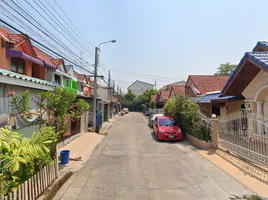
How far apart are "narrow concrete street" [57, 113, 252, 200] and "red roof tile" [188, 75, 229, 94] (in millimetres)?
13315

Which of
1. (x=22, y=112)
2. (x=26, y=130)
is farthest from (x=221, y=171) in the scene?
(x=26, y=130)

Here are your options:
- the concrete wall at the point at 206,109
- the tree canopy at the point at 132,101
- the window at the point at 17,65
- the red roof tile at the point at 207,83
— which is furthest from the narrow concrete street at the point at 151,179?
the tree canopy at the point at 132,101

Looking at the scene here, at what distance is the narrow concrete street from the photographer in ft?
17.0

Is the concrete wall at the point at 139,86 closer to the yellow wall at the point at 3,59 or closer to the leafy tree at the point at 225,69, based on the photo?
the leafy tree at the point at 225,69

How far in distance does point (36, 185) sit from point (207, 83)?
68.8 ft

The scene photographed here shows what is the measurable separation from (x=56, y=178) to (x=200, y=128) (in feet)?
26.9

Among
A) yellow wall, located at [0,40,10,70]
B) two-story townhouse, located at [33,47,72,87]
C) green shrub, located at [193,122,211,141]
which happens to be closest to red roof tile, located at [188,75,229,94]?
green shrub, located at [193,122,211,141]

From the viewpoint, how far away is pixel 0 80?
17.1 feet

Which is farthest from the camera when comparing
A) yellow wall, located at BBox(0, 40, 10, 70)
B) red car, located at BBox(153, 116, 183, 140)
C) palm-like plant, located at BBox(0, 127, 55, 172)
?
red car, located at BBox(153, 116, 183, 140)

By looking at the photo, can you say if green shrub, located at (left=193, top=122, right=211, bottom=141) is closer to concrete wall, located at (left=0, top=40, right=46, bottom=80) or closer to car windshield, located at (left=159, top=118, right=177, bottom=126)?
car windshield, located at (left=159, top=118, right=177, bottom=126)

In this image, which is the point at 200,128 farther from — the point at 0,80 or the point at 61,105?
the point at 0,80

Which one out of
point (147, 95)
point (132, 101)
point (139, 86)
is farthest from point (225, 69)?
point (139, 86)

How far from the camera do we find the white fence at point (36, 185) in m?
3.87

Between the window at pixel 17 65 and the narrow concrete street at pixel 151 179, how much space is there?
7.37m
